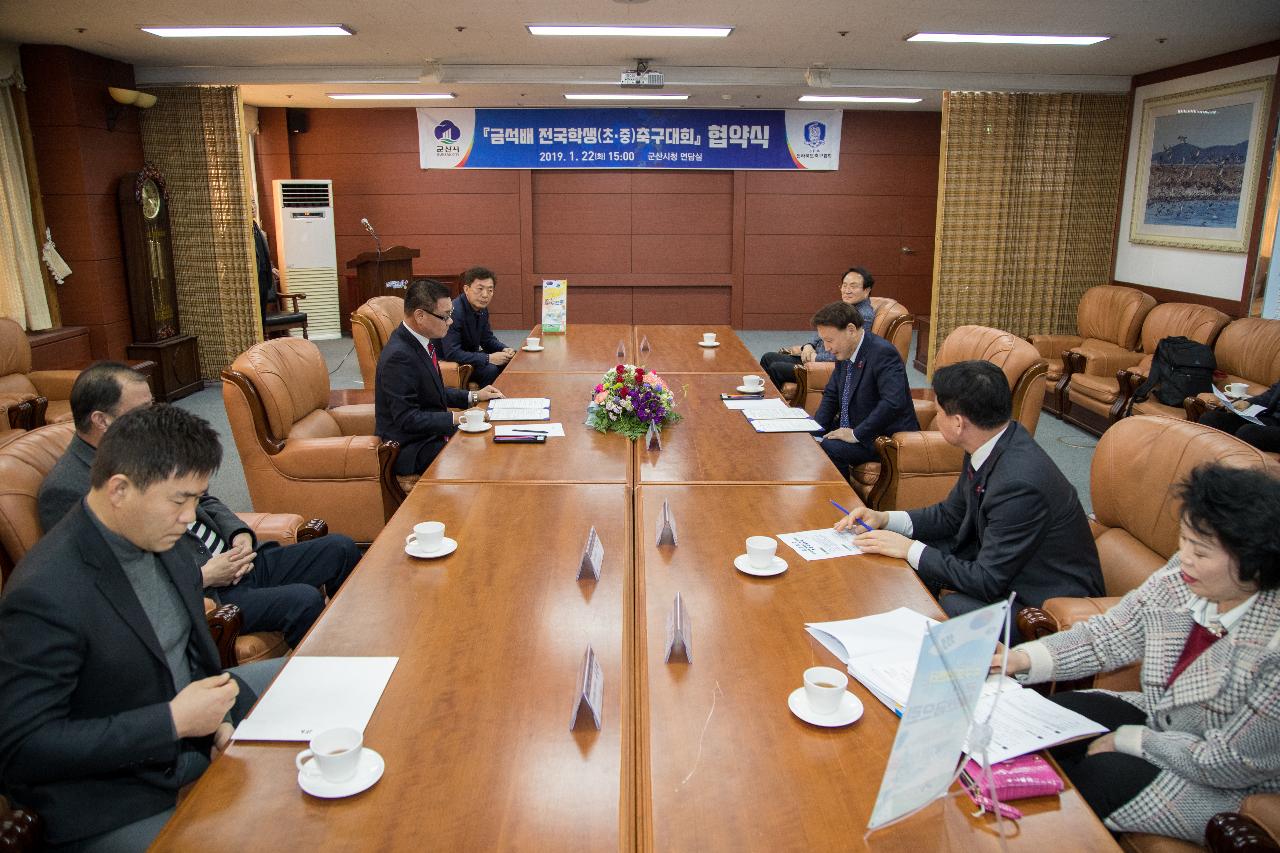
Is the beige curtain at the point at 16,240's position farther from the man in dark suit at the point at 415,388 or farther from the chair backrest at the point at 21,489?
the chair backrest at the point at 21,489

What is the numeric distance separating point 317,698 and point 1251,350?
6.22m

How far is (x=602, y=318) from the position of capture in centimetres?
1102

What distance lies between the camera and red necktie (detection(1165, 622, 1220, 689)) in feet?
6.20

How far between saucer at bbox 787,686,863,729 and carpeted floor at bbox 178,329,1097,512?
382 cm

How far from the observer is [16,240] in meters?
6.61

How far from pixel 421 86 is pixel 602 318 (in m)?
3.47

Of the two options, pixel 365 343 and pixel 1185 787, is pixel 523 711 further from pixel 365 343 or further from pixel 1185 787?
pixel 365 343

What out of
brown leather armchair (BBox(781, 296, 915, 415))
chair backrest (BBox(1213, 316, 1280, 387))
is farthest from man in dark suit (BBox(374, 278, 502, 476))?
chair backrest (BBox(1213, 316, 1280, 387))

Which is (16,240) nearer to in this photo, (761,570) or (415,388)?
(415,388)

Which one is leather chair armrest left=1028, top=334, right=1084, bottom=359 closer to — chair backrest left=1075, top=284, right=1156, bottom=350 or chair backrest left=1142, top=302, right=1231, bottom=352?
chair backrest left=1075, top=284, right=1156, bottom=350

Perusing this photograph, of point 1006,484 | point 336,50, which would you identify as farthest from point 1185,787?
point 336,50

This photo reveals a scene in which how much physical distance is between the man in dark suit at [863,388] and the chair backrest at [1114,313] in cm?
379

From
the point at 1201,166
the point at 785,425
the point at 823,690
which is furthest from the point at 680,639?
the point at 1201,166

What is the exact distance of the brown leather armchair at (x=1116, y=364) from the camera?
247 inches
